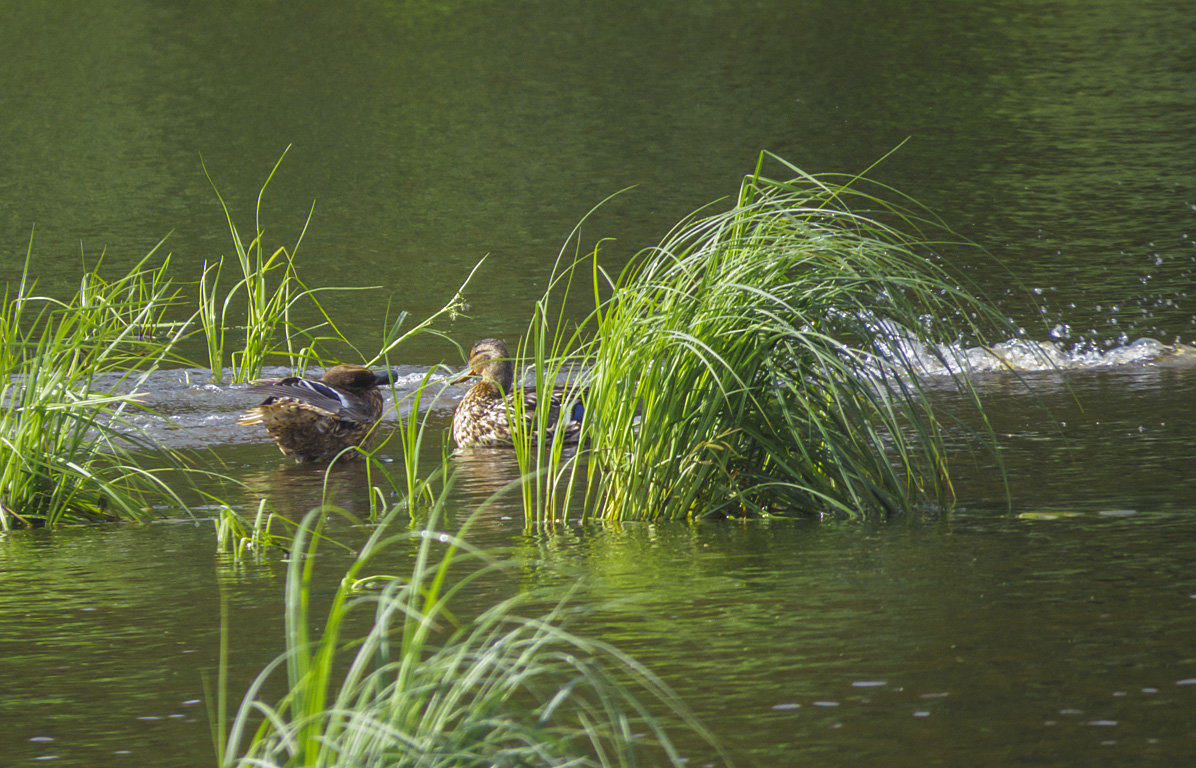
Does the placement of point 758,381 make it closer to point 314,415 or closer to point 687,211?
point 314,415

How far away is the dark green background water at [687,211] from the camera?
13.7 ft

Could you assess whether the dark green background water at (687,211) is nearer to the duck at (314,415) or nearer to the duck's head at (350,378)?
the duck at (314,415)

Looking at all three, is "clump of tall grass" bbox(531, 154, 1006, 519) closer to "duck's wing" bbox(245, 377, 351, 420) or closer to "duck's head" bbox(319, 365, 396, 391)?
"duck's wing" bbox(245, 377, 351, 420)

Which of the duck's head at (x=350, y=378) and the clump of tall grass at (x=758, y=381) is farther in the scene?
the duck's head at (x=350, y=378)

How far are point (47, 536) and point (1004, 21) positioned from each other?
25.8 metres

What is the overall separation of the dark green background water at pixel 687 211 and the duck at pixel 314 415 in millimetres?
198

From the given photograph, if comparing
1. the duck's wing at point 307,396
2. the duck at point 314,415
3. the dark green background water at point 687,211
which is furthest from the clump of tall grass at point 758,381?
the duck's wing at point 307,396

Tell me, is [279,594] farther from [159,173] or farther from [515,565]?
[159,173]

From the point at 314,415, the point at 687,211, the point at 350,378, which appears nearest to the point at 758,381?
the point at 314,415

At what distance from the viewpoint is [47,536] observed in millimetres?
6262

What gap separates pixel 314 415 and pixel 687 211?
23.8ft

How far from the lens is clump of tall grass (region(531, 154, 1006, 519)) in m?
5.68

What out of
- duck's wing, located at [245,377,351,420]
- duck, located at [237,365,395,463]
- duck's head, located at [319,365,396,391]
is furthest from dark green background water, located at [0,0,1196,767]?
duck's head, located at [319,365,396,391]

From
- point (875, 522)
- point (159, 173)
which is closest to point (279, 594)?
point (875, 522)
